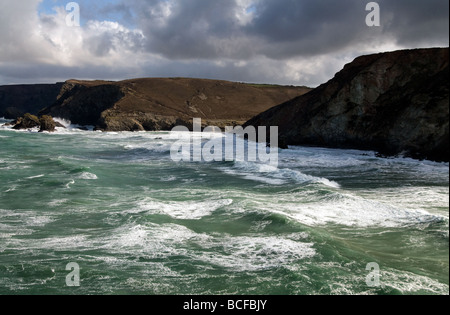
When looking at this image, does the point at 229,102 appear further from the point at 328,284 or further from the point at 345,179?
the point at 328,284

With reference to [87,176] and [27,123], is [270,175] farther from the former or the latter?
[27,123]

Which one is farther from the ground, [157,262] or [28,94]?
[28,94]

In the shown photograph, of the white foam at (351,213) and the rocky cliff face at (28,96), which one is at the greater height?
the rocky cliff face at (28,96)

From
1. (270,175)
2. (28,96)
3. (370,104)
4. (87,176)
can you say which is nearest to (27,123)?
(87,176)

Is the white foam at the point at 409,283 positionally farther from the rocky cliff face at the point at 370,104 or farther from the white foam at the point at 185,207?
the rocky cliff face at the point at 370,104

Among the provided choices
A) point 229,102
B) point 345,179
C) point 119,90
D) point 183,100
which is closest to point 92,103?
point 119,90

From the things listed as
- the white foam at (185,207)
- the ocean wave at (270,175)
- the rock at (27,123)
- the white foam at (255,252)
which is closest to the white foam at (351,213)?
the white foam at (185,207)

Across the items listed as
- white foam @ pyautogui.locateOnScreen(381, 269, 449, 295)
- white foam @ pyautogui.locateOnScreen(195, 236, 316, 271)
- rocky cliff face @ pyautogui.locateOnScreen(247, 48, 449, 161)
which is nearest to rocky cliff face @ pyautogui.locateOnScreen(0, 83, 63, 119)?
rocky cliff face @ pyautogui.locateOnScreen(247, 48, 449, 161)

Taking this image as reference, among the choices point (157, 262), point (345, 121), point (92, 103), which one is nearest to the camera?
point (157, 262)
